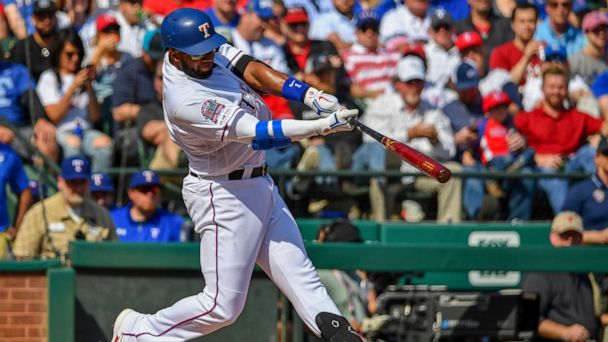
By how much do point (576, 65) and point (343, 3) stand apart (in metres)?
2.29

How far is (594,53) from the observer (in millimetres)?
11031

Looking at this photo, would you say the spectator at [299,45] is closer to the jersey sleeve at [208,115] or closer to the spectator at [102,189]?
the spectator at [102,189]

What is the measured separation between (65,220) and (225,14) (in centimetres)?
305

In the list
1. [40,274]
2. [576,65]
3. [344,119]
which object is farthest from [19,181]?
[576,65]

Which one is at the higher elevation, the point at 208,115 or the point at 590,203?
the point at 208,115

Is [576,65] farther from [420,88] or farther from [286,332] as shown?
[286,332]

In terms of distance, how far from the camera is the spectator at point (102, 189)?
857 centimetres

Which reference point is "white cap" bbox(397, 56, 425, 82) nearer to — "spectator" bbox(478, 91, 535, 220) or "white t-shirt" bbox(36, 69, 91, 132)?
"spectator" bbox(478, 91, 535, 220)

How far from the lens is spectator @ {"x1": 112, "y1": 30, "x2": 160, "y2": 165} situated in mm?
9531

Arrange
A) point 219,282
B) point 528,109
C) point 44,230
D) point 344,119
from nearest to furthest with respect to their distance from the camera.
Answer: point 344,119 < point 219,282 < point 44,230 < point 528,109

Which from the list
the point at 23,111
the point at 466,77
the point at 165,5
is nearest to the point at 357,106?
the point at 466,77

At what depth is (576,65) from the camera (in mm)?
10953

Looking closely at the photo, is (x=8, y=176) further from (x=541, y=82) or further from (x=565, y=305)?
(x=541, y=82)

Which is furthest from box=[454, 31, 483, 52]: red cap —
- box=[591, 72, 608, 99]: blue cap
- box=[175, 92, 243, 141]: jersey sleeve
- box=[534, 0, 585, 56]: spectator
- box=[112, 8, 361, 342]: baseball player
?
box=[175, 92, 243, 141]: jersey sleeve
